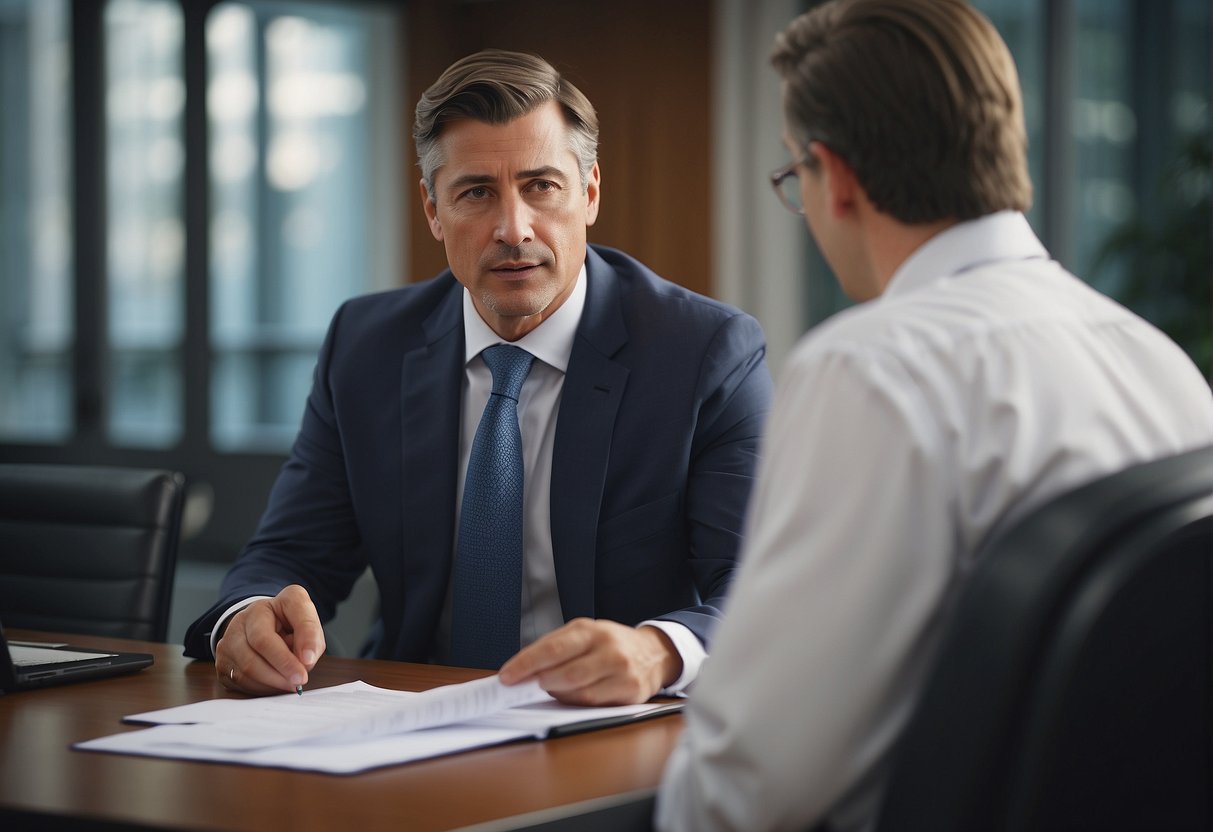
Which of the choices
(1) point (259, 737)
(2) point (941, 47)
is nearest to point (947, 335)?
(2) point (941, 47)

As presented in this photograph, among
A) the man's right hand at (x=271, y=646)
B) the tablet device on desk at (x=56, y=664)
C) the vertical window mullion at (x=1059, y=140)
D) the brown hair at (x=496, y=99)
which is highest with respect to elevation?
the vertical window mullion at (x=1059, y=140)

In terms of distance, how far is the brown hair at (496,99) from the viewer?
1.94 meters


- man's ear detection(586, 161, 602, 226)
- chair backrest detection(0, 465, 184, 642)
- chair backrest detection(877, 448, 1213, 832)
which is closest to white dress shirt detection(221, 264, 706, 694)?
man's ear detection(586, 161, 602, 226)

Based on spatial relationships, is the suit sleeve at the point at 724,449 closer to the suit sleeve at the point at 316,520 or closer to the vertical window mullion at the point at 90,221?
the suit sleeve at the point at 316,520

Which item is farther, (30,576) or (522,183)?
(30,576)

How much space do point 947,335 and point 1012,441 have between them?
9cm

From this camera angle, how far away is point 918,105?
1046 millimetres

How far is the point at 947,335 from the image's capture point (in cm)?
97

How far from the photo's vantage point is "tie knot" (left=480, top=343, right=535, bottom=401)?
76.0 inches

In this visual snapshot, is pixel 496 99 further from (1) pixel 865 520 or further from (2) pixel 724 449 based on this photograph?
(1) pixel 865 520

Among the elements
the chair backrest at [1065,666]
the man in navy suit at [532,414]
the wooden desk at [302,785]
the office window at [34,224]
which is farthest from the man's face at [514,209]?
the office window at [34,224]

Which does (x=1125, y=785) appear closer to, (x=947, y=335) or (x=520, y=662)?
(x=947, y=335)

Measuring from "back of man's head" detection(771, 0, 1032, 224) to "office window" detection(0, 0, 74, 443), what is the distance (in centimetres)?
550

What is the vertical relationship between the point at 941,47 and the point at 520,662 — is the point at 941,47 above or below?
above
